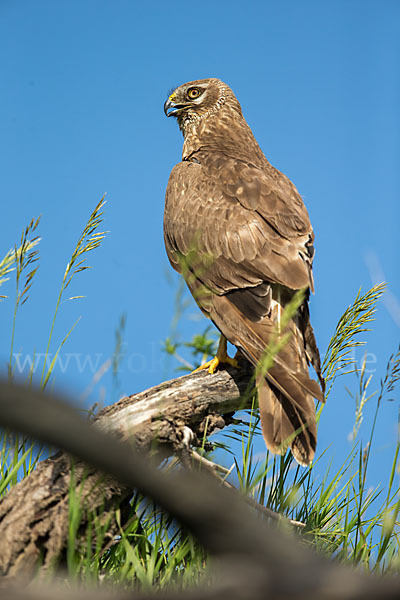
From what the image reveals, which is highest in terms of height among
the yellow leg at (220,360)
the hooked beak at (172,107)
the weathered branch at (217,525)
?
the hooked beak at (172,107)

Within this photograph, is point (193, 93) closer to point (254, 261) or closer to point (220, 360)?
point (254, 261)

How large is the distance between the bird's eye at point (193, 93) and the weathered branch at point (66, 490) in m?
3.32

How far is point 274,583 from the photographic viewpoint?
0.80 meters

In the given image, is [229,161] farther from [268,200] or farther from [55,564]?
[55,564]

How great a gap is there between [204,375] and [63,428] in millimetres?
2797

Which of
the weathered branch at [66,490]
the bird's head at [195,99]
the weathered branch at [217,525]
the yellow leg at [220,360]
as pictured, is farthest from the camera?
the bird's head at [195,99]

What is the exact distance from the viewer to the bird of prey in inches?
124

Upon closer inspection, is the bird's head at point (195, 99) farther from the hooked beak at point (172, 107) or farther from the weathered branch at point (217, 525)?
the weathered branch at point (217, 525)

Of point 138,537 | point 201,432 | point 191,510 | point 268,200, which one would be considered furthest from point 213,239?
point 191,510

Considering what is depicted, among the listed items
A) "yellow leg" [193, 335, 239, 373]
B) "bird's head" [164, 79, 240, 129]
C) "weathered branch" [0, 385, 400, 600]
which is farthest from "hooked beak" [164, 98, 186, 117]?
"weathered branch" [0, 385, 400, 600]

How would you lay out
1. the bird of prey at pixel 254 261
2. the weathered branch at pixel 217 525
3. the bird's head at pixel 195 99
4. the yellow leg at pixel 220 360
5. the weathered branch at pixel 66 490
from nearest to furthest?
1. the weathered branch at pixel 217 525
2. the weathered branch at pixel 66 490
3. the bird of prey at pixel 254 261
4. the yellow leg at pixel 220 360
5. the bird's head at pixel 195 99

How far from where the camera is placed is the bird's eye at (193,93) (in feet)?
18.6

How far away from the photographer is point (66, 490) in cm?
243

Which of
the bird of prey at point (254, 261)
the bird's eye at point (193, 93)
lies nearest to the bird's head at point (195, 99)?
the bird's eye at point (193, 93)
